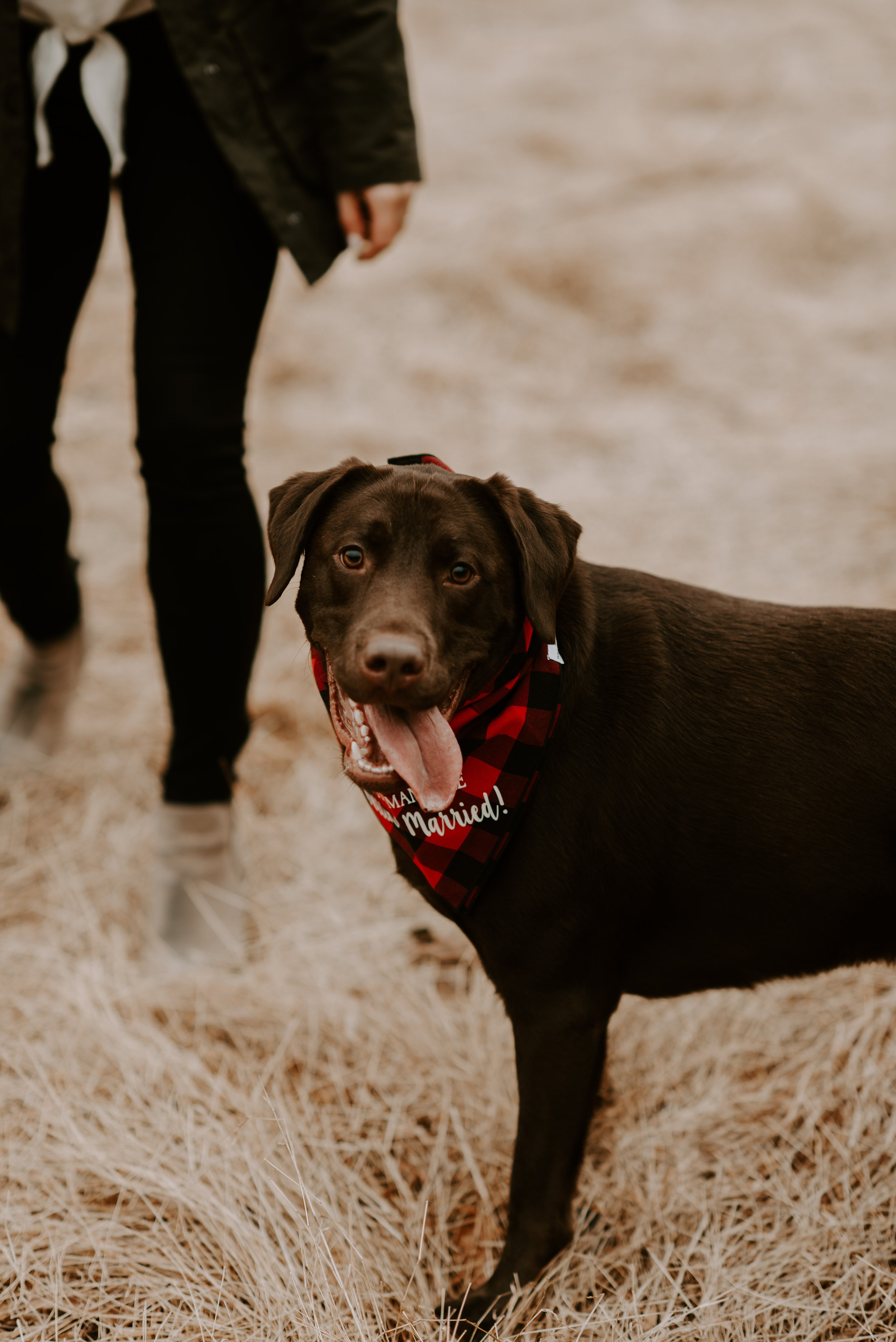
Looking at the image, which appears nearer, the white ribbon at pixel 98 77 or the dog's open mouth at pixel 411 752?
the dog's open mouth at pixel 411 752

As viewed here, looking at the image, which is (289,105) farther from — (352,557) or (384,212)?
(352,557)

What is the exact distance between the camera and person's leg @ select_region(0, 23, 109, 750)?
2582 millimetres

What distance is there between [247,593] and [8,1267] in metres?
1.57

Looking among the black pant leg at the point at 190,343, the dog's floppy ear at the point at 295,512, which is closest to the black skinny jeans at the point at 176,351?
the black pant leg at the point at 190,343

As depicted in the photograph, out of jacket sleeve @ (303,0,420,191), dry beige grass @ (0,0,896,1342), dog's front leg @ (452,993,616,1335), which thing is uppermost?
jacket sleeve @ (303,0,420,191)

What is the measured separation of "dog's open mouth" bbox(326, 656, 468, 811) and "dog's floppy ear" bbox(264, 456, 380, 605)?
10.6 inches

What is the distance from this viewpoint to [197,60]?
2328mm

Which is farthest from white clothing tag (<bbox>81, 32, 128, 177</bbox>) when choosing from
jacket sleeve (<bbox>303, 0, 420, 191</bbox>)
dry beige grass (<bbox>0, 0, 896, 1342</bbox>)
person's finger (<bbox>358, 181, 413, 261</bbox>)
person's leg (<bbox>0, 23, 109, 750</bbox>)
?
dry beige grass (<bbox>0, 0, 896, 1342</bbox>)

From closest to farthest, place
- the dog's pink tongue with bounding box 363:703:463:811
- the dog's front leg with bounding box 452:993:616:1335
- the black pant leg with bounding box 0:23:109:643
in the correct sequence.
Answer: the dog's pink tongue with bounding box 363:703:463:811
the dog's front leg with bounding box 452:993:616:1335
the black pant leg with bounding box 0:23:109:643

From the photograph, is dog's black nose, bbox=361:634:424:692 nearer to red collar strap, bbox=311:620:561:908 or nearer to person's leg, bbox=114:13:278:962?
red collar strap, bbox=311:620:561:908

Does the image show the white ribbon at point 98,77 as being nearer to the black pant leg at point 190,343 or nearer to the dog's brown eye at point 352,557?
the black pant leg at point 190,343

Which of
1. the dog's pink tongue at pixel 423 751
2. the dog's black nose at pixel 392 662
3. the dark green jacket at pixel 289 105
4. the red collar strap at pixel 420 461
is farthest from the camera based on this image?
the dark green jacket at pixel 289 105

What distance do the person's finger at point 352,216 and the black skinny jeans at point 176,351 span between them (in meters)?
0.19

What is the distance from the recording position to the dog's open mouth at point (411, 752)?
5.93ft
